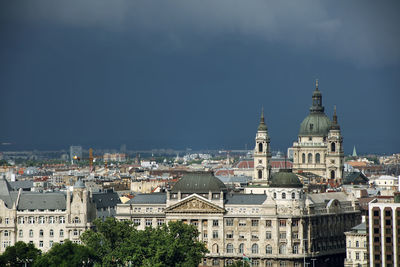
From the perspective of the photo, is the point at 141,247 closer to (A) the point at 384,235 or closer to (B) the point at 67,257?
(B) the point at 67,257

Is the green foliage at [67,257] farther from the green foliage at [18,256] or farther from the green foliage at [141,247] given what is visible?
the green foliage at [18,256]

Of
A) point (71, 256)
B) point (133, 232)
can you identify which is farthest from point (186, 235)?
point (71, 256)

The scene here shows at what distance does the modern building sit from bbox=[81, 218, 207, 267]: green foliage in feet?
80.9

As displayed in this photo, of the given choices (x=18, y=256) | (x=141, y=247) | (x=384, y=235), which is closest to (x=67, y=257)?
(x=18, y=256)

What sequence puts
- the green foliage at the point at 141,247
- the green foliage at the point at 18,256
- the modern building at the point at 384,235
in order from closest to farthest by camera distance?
1. the modern building at the point at 384,235
2. the green foliage at the point at 18,256
3. the green foliage at the point at 141,247

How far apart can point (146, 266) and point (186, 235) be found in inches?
699

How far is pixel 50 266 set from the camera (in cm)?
18012

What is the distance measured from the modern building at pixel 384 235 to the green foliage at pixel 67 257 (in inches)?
1485

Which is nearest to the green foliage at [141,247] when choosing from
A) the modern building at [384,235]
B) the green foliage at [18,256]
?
the green foliage at [18,256]

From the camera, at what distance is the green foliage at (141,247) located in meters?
188

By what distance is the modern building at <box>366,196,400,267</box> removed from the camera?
600ft

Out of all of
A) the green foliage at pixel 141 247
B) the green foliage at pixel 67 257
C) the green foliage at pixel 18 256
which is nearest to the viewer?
the green foliage at pixel 67 257

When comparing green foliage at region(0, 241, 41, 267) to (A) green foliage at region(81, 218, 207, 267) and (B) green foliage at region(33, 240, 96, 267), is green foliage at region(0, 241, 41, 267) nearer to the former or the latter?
(B) green foliage at region(33, 240, 96, 267)

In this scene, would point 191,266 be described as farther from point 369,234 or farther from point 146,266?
point 369,234
